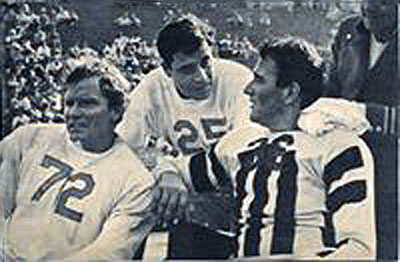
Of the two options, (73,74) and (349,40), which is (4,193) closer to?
(73,74)

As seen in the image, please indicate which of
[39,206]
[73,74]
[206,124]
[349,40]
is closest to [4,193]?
[39,206]

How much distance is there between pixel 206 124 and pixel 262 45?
343 millimetres

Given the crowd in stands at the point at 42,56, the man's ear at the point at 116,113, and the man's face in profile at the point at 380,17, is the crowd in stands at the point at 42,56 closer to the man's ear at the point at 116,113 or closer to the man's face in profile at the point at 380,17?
the man's ear at the point at 116,113

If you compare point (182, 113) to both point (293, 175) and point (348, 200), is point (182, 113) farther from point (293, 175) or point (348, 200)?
point (348, 200)

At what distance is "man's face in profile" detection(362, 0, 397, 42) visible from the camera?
12.3ft

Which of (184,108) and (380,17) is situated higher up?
(380,17)

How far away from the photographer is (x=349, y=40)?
3.74 meters

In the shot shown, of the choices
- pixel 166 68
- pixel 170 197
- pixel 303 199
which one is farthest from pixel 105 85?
pixel 303 199

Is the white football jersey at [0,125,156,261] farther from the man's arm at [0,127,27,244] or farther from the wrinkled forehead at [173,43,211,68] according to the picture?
the wrinkled forehead at [173,43,211,68]

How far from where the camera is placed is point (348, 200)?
12.1 ft

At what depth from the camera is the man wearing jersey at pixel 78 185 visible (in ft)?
12.1

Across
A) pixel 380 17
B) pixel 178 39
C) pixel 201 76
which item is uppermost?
pixel 380 17

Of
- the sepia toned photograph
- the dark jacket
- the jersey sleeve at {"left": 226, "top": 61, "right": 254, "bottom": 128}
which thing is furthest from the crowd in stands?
the dark jacket

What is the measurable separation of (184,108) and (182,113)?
19 mm
